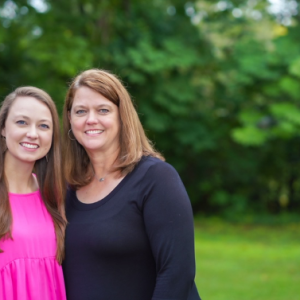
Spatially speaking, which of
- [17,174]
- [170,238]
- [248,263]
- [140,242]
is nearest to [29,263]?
[17,174]

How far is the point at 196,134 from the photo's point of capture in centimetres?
1568

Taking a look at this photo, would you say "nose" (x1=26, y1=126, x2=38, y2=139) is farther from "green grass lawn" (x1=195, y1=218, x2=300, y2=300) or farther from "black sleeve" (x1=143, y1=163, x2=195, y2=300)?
"green grass lawn" (x1=195, y1=218, x2=300, y2=300)

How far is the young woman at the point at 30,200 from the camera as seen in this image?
105 inches

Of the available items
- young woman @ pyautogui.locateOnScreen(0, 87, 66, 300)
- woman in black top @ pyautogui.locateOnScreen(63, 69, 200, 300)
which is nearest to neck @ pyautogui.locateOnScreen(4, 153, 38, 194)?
young woman @ pyautogui.locateOnScreen(0, 87, 66, 300)

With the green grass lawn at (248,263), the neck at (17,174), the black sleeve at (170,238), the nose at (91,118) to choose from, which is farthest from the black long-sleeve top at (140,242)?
the green grass lawn at (248,263)

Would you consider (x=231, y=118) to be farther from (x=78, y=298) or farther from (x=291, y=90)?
(x=78, y=298)

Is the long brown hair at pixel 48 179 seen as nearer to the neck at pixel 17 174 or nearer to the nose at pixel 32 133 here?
the neck at pixel 17 174

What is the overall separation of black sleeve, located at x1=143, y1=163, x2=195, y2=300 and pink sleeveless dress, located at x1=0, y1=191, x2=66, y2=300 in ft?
1.88

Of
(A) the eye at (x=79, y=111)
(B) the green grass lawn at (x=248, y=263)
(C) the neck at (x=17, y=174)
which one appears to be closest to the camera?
(A) the eye at (x=79, y=111)

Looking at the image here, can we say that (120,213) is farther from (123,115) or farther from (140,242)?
(123,115)

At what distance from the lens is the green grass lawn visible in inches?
277

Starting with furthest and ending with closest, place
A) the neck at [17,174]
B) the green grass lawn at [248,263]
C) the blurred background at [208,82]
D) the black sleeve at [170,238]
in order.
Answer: the blurred background at [208,82] < the green grass lawn at [248,263] < the neck at [17,174] < the black sleeve at [170,238]

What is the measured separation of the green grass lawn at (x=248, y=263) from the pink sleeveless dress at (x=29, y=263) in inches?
169

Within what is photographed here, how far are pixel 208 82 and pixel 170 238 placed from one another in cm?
1462
